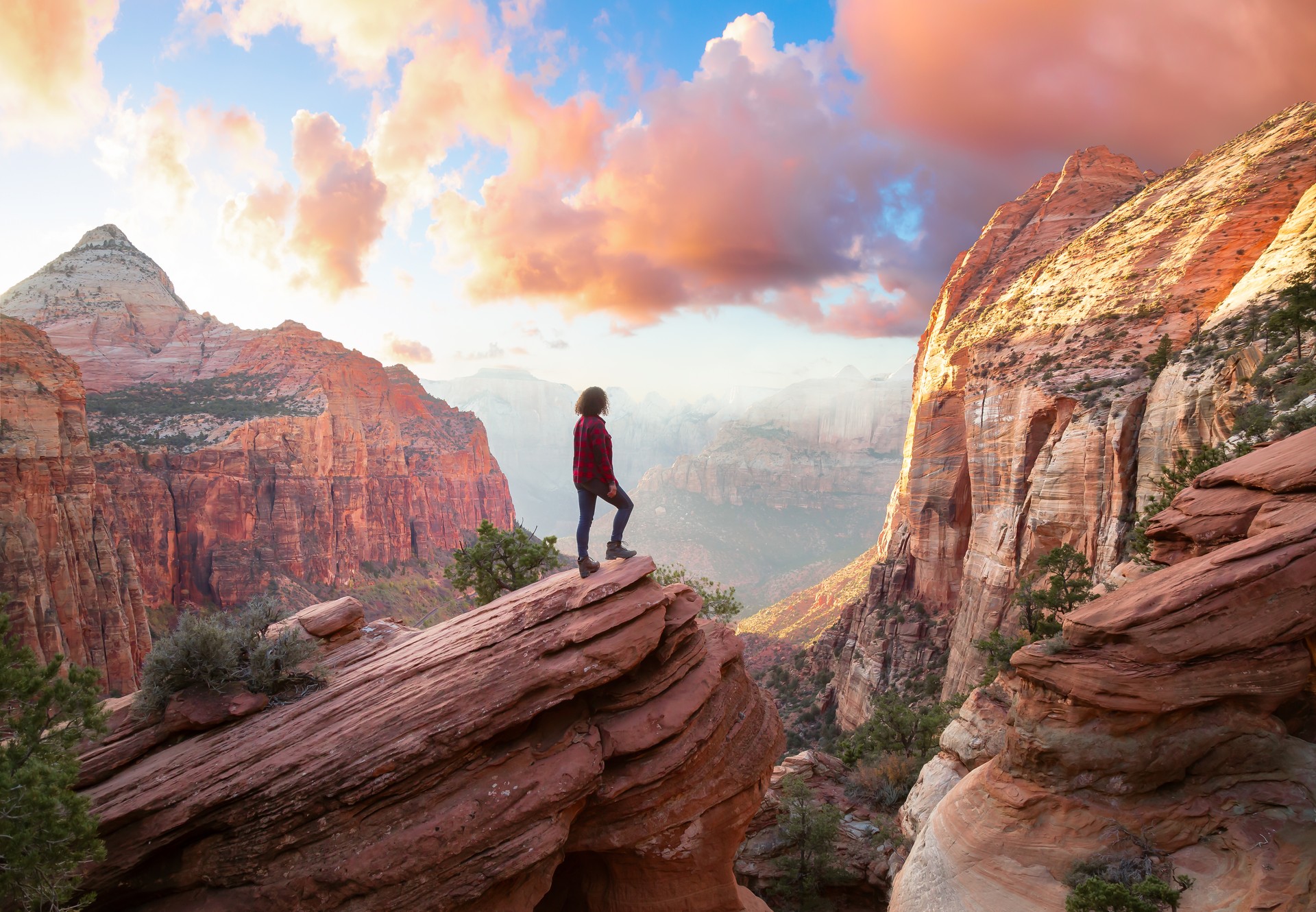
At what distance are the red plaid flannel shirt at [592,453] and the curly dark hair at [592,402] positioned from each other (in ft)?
0.44

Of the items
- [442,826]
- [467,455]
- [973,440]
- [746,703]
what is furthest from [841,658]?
[467,455]

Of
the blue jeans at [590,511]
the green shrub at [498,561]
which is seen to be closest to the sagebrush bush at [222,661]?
the blue jeans at [590,511]

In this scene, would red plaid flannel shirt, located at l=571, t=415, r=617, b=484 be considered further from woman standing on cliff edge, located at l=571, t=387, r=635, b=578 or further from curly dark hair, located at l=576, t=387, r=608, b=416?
curly dark hair, located at l=576, t=387, r=608, b=416

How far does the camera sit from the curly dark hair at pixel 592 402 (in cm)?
1019

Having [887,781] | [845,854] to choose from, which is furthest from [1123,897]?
[887,781]

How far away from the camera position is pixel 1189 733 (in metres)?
9.58

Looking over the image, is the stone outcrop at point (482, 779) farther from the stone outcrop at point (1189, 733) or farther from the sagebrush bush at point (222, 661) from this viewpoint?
the stone outcrop at point (1189, 733)

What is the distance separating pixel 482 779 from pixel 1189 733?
1218 centimetres

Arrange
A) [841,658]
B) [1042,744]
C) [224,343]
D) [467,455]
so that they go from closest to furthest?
[1042,744] → [841,658] → [224,343] → [467,455]

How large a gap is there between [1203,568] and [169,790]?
17220 millimetres

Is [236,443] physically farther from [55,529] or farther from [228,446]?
[55,529]

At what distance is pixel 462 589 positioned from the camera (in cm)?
2050

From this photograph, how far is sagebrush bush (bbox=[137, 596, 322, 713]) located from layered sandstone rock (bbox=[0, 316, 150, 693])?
30805 millimetres

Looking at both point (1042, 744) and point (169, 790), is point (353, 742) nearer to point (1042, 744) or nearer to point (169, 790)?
point (169, 790)
